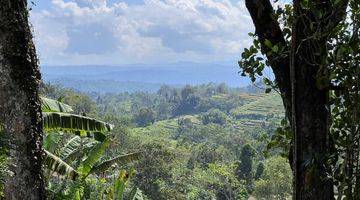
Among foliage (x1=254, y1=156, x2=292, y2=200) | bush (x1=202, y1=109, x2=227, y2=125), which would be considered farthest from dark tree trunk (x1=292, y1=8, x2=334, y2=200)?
bush (x1=202, y1=109, x2=227, y2=125)

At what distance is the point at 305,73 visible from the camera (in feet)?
7.82

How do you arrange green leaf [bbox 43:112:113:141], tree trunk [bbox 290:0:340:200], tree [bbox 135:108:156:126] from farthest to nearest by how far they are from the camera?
tree [bbox 135:108:156:126]
green leaf [bbox 43:112:113:141]
tree trunk [bbox 290:0:340:200]

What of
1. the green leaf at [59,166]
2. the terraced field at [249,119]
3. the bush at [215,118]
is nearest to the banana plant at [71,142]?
the green leaf at [59,166]

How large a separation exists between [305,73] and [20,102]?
7.41ft

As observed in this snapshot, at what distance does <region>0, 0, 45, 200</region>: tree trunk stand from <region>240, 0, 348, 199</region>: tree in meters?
2.05

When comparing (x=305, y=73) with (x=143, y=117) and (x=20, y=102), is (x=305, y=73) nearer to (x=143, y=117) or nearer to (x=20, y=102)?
(x=20, y=102)

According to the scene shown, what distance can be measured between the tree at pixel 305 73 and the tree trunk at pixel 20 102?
6.74 feet

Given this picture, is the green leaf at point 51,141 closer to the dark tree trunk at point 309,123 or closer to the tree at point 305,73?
the tree at point 305,73

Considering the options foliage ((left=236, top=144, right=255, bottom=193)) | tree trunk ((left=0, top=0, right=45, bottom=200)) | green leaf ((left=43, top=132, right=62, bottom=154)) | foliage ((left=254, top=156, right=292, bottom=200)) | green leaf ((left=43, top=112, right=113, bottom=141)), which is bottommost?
foliage ((left=236, top=144, right=255, bottom=193))

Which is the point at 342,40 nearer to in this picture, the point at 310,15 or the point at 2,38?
the point at 310,15

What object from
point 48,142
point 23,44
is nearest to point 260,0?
point 23,44

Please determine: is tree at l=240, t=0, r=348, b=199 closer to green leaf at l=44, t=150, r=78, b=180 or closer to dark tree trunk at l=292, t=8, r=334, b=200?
dark tree trunk at l=292, t=8, r=334, b=200

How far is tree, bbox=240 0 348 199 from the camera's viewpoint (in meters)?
2.31

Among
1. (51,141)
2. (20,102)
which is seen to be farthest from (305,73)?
(51,141)
